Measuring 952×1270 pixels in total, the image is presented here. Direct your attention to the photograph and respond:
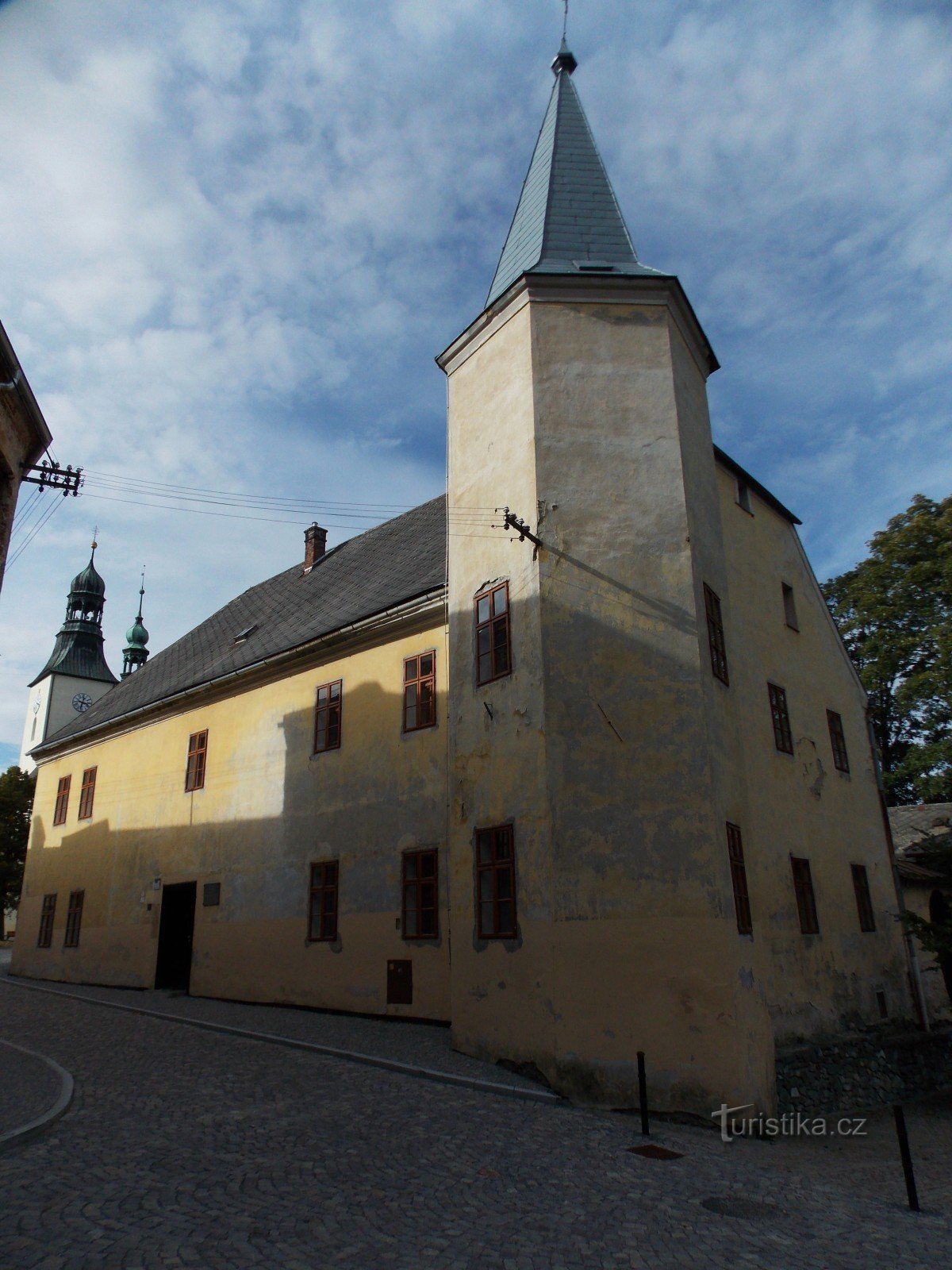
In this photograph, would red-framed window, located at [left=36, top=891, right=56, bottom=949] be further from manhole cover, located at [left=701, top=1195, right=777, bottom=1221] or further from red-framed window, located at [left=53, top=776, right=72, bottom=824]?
manhole cover, located at [left=701, top=1195, right=777, bottom=1221]

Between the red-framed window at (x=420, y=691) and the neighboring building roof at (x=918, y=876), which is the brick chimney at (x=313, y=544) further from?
the neighboring building roof at (x=918, y=876)

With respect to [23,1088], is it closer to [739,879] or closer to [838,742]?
[739,879]

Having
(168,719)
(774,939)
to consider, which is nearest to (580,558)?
(774,939)

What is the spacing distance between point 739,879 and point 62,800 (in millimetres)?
20586

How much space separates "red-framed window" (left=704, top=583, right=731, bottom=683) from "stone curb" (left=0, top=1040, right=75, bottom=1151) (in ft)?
28.9

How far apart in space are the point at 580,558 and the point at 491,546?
1.55 metres

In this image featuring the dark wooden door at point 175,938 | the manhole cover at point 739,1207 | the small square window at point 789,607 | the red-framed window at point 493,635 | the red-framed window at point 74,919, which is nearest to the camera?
the manhole cover at point 739,1207

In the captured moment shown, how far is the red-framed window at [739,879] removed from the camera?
10836 mm

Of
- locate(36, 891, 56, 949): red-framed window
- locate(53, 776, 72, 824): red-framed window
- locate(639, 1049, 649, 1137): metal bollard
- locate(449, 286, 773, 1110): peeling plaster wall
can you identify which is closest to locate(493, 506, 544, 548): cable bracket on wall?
locate(449, 286, 773, 1110): peeling plaster wall

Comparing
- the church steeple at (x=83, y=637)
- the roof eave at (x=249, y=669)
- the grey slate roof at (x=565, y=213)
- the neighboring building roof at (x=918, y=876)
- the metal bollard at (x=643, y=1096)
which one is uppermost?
A: the church steeple at (x=83, y=637)

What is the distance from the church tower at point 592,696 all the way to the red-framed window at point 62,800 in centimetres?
1659

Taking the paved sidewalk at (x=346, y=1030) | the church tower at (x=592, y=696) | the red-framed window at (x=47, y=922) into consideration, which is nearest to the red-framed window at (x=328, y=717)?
the church tower at (x=592, y=696)

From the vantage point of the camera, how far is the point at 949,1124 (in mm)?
13055

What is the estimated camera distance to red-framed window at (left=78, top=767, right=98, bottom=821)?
78.3ft
